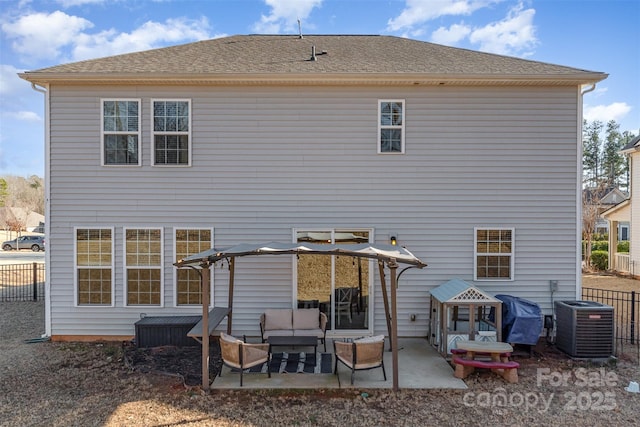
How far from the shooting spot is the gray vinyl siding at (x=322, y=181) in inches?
297

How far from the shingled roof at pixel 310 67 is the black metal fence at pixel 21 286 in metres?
7.95

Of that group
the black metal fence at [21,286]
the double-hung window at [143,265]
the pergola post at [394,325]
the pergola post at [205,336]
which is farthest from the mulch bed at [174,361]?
the black metal fence at [21,286]

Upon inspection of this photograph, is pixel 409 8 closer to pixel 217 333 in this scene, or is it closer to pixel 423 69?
pixel 423 69

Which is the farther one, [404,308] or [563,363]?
[404,308]

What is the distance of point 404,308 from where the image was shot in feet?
25.2

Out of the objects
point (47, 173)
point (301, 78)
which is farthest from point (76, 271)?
point (301, 78)

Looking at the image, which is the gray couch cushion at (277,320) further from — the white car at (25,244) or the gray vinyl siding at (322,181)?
the white car at (25,244)

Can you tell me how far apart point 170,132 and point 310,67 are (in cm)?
330

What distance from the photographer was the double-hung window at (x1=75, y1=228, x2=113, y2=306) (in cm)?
761

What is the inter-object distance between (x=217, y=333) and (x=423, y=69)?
7056 millimetres

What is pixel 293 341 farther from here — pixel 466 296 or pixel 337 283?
pixel 466 296

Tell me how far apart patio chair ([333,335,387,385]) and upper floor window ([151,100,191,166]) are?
Answer: 4946mm

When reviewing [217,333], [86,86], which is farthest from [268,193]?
[86,86]

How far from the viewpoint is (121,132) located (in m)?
7.56
